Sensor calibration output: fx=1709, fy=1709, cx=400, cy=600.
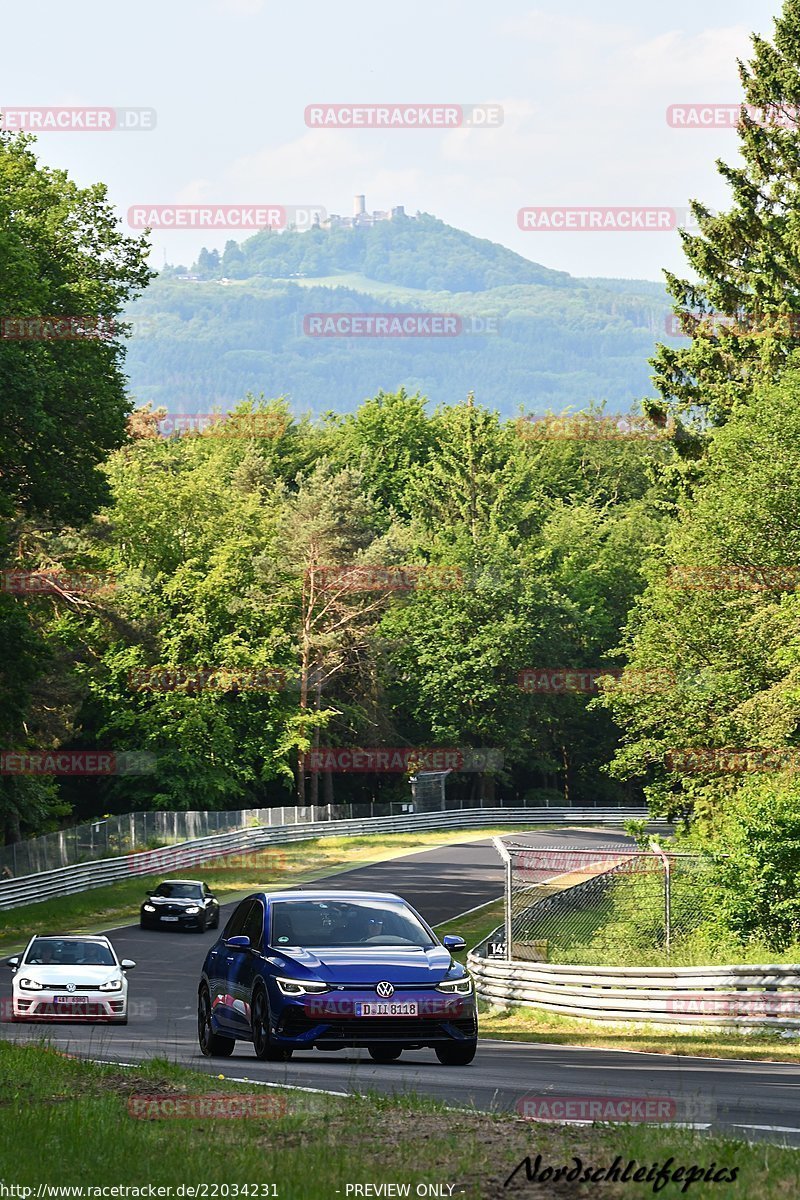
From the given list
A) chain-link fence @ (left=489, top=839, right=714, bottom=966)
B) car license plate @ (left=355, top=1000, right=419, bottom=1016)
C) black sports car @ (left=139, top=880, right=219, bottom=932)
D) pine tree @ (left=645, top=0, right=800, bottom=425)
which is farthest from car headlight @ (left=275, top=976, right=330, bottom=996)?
pine tree @ (left=645, top=0, right=800, bottom=425)

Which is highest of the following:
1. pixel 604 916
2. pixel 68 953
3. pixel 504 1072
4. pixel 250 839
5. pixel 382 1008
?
pixel 382 1008

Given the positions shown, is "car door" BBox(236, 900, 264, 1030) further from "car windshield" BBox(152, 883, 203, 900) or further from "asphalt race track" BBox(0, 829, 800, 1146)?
"car windshield" BBox(152, 883, 203, 900)

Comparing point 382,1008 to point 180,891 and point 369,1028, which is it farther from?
point 180,891

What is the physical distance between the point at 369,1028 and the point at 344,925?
1.29 meters

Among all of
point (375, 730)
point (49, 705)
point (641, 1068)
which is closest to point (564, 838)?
point (375, 730)

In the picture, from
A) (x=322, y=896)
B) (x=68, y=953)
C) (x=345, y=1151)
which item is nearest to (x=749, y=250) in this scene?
(x=68, y=953)

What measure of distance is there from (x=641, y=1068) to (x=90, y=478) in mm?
31134

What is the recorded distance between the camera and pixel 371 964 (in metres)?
14.1

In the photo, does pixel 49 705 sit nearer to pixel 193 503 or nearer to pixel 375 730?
pixel 193 503

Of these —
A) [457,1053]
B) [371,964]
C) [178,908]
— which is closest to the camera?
[371,964]

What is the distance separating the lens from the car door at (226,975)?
15.4 meters

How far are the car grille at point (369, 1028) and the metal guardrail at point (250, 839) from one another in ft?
110

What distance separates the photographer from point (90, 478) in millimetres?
44125

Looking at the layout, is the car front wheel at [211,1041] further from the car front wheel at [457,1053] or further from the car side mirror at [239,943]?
the car front wheel at [457,1053]
